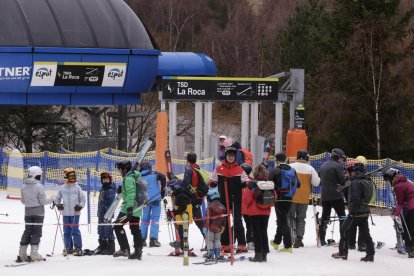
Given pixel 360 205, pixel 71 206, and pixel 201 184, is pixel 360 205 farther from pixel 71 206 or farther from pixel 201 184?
pixel 71 206

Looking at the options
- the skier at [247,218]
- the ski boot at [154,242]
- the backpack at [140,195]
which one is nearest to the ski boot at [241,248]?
the skier at [247,218]

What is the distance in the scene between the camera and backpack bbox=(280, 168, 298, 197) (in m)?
15.1

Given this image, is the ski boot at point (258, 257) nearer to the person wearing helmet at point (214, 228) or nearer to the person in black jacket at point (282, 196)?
the person wearing helmet at point (214, 228)

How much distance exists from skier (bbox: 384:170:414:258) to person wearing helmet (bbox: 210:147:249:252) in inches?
97.2

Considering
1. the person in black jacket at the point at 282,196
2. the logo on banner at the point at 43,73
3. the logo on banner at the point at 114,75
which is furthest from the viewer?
the logo on banner at the point at 114,75

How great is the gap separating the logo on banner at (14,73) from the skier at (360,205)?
1448 cm

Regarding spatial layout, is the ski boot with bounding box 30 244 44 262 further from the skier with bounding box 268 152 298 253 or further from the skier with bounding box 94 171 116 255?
the skier with bounding box 268 152 298 253

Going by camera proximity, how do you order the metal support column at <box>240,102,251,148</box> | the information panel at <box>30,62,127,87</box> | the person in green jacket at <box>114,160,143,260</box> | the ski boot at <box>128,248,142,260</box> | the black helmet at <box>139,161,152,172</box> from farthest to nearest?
the information panel at <box>30,62,127,87</box> < the metal support column at <box>240,102,251,148</box> < the black helmet at <box>139,161,152,172</box> < the ski boot at <box>128,248,142,260</box> < the person in green jacket at <box>114,160,143,260</box>

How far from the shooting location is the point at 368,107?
29.4 metres

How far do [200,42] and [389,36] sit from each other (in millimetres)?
40487

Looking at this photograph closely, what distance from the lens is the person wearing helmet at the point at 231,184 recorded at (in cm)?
1466

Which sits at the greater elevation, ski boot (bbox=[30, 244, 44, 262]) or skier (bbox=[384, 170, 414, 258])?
skier (bbox=[384, 170, 414, 258])

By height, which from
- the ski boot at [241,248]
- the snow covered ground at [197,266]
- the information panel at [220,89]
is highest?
the information panel at [220,89]

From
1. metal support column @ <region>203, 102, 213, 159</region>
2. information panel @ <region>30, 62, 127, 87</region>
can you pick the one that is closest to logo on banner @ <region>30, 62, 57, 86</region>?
information panel @ <region>30, 62, 127, 87</region>
